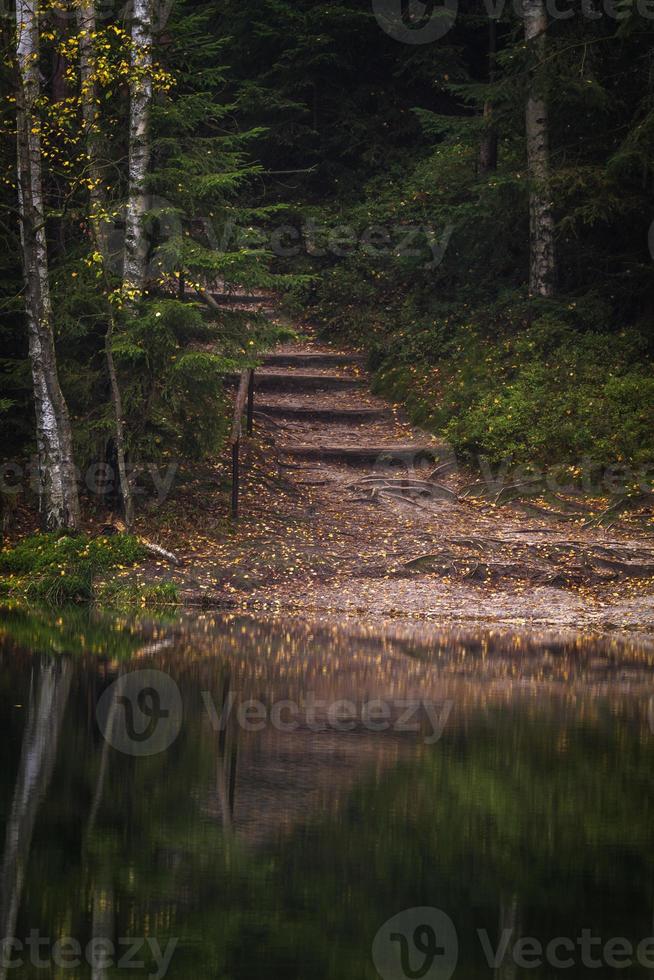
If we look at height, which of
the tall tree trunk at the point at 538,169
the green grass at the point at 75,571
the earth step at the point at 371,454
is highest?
the tall tree trunk at the point at 538,169

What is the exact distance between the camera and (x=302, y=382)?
23766 mm

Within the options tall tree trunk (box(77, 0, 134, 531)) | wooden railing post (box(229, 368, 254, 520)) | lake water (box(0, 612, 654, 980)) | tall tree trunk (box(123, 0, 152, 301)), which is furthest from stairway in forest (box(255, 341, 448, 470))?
lake water (box(0, 612, 654, 980))

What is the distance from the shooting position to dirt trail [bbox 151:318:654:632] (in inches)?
587

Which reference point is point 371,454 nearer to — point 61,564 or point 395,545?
point 395,545

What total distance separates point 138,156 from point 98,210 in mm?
1182

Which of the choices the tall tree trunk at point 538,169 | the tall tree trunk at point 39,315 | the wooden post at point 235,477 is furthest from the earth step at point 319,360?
the tall tree trunk at point 39,315

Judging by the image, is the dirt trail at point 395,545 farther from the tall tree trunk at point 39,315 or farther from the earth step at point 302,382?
the tall tree trunk at point 39,315

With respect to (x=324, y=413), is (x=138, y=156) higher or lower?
higher

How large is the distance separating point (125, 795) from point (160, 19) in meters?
12.9

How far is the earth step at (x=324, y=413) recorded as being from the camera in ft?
73.2

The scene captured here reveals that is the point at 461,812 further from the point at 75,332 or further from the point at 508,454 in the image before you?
the point at 508,454

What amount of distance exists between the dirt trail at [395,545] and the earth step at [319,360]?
262 centimetres

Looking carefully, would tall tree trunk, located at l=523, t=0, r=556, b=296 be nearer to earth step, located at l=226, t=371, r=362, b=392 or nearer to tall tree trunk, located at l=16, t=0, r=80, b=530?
earth step, located at l=226, t=371, r=362, b=392

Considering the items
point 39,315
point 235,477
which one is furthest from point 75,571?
point 39,315
